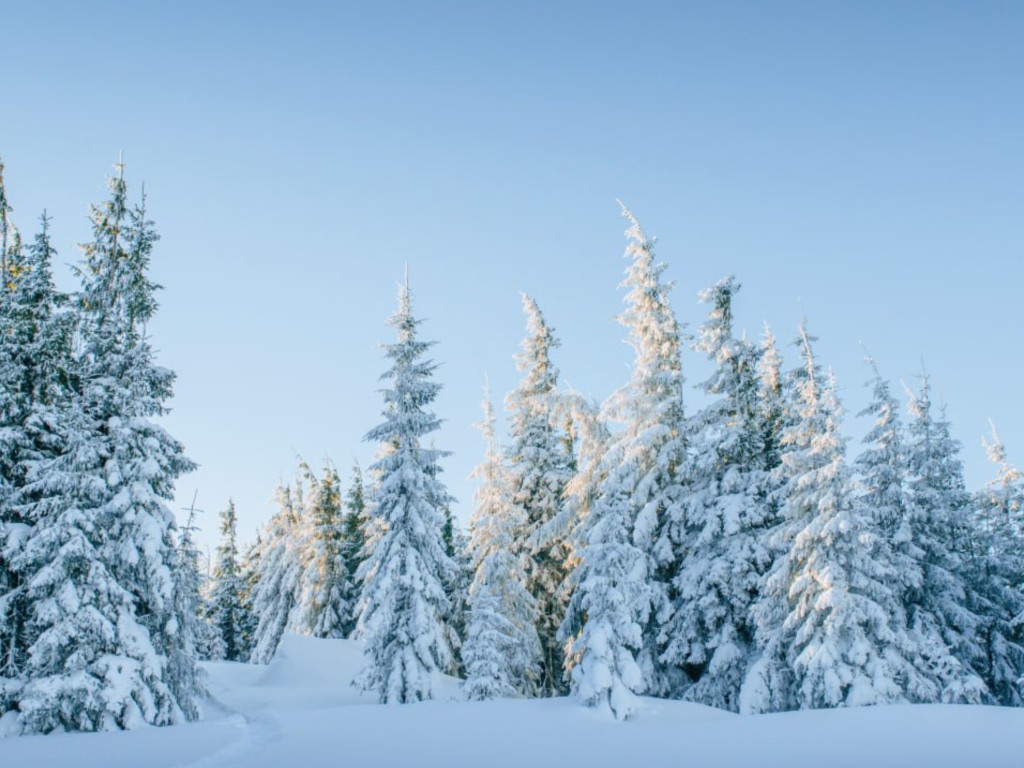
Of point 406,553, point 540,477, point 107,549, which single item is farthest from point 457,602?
point 107,549

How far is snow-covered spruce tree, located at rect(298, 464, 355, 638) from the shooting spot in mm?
42109

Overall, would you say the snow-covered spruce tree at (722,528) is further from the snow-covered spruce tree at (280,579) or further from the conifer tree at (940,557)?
the snow-covered spruce tree at (280,579)

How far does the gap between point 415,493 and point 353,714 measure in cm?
751

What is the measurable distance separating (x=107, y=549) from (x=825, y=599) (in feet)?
65.6

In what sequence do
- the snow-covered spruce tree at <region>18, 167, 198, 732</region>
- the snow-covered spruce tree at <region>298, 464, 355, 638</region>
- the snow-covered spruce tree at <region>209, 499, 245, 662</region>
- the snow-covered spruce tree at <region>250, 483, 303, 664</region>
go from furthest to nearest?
the snow-covered spruce tree at <region>209, 499, 245, 662</region> → the snow-covered spruce tree at <region>250, 483, 303, 664</region> → the snow-covered spruce tree at <region>298, 464, 355, 638</region> → the snow-covered spruce tree at <region>18, 167, 198, 732</region>

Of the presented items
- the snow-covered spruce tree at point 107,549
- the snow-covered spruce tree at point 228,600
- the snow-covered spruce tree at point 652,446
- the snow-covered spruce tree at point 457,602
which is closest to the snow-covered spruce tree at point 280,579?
the snow-covered spruce tree at point 228,600

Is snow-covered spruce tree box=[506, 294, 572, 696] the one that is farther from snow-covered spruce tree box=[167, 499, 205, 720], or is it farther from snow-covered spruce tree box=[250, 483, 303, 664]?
snow-covered spruce tree box=[250, 483, 303, 664]

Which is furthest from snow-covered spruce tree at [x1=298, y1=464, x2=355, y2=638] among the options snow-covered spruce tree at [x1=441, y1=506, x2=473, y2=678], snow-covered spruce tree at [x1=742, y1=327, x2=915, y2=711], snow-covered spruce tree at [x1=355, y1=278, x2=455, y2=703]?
snow-covered spruce tree at [x1=742, y1=327, x2=915, y2=711]

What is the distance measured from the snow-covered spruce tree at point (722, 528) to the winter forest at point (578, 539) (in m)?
0.09

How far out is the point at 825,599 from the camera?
1920cm

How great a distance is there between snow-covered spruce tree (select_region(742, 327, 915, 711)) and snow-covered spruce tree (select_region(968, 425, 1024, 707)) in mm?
5799

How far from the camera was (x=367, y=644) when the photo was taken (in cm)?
2289

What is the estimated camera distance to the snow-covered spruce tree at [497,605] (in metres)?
23.1

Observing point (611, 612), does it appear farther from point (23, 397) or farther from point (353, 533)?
point (353, 533)
